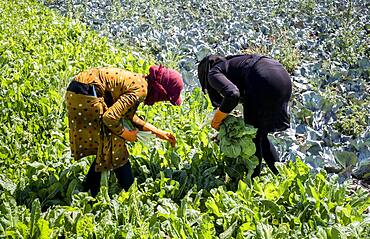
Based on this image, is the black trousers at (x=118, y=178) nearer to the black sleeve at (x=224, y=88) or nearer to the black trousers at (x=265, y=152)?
the black sleeve at (x=224, y=88)

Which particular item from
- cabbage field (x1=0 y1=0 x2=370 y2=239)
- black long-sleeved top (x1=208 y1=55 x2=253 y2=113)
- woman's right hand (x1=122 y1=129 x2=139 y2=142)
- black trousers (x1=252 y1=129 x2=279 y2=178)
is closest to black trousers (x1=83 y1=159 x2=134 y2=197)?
cabbage field (x1=0 y1=0 x2=370 y2=239)

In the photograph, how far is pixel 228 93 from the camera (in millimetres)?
3633

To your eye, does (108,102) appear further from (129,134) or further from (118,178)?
(118,178)

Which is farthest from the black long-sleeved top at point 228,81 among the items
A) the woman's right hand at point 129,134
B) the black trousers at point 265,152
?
the woman's right hand at point 129,134

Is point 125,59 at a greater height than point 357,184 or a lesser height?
greater

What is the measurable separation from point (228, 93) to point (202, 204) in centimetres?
93

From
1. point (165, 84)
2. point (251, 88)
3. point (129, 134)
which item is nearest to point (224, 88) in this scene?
point (251, 88)

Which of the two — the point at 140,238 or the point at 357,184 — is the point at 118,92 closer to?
the point at 140,238

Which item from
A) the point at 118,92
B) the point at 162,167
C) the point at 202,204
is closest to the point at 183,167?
the point at 162,167

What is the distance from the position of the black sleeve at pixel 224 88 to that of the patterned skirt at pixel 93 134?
75cm

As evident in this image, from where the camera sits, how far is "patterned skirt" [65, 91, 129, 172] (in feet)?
11.8

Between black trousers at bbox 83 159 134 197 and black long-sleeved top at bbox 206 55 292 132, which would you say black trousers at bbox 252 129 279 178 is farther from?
black trousers at bbox 83 159 134 197

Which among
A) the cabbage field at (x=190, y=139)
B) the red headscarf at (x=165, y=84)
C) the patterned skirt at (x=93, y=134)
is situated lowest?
the cabbage field at (x=190, y=139)

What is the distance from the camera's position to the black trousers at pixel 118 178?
12.8ft
